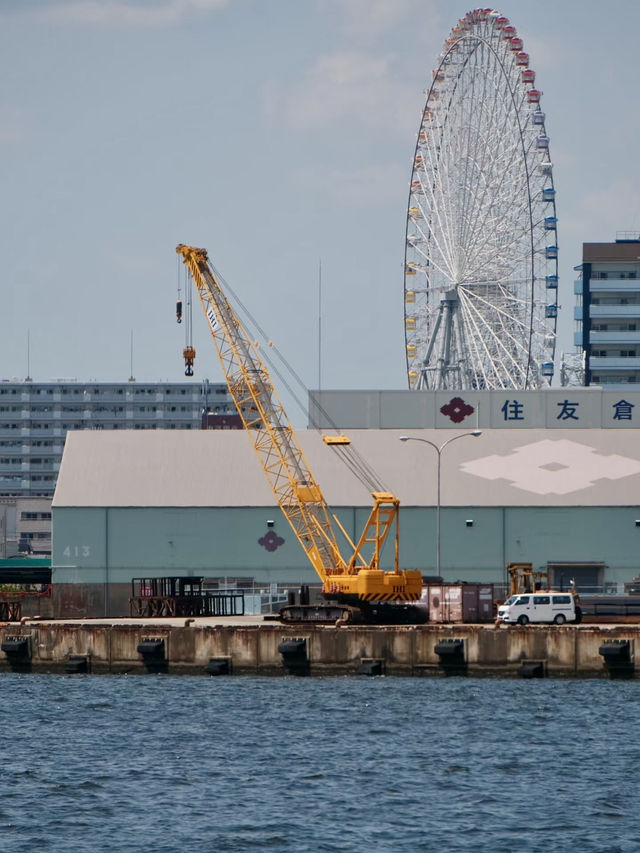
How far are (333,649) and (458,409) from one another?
51165 millimetres

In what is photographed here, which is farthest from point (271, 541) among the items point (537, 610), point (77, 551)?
point (537, 610)

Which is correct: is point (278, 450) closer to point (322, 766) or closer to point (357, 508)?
point (357, 508)

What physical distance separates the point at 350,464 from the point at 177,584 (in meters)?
16.0

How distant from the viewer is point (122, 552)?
11850 centimetres

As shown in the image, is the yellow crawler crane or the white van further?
the yellow crawler crane

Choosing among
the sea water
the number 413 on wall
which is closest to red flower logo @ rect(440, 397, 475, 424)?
the number 413 on wall

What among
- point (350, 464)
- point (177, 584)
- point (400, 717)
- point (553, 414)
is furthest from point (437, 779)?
point (553, 414)

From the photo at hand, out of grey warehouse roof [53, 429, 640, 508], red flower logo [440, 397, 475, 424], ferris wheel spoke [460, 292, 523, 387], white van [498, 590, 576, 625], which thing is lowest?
white van [498, 590, 576, 625]

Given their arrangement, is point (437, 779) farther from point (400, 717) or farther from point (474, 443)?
point (474, 443)

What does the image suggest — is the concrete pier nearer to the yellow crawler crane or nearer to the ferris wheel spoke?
the yellow crawler crane

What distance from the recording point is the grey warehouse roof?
117188mm

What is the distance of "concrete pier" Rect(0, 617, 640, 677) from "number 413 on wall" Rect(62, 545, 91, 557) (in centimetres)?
3314

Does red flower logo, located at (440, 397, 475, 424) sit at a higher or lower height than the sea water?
higher

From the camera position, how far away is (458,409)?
127875mm
